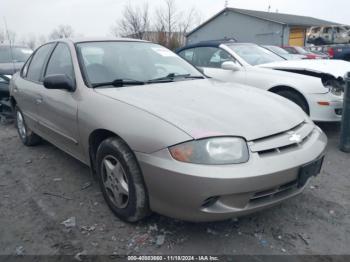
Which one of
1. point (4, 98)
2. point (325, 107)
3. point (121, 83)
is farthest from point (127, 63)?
point (4, 98)

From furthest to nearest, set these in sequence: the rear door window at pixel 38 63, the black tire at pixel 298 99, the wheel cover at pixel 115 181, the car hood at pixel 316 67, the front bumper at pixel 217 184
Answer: the car hood at pixel 316 67
the black tire at pixel 298 99
the rear door window at pixel 38 63
the wheel cover at pixel 115 181
the front bumper at pixel 217 184

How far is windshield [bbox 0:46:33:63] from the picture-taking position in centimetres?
825

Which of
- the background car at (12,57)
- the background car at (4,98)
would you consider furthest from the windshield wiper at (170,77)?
the background car at (12,57)

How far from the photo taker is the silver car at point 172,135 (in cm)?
208

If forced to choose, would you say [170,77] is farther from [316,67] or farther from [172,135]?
[316,67]

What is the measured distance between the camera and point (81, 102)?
9.43ft

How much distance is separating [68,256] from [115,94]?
130 centimetres

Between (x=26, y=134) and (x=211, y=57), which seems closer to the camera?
(x=26, y=134)

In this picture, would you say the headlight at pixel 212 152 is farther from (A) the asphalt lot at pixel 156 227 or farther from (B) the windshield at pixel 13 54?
(B) the windshield at pixel 13 54

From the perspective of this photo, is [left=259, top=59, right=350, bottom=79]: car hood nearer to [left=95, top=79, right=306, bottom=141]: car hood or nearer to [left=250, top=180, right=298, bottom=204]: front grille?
[left=95, top=79, right=306, bottom=141]: car hood

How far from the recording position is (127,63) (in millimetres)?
3268

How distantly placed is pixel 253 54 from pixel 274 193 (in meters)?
4.08

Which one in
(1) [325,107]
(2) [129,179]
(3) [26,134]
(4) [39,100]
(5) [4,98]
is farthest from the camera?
(5) [4,98]

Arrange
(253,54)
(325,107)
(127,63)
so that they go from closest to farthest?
(127,63), (325,107), (253,54)
